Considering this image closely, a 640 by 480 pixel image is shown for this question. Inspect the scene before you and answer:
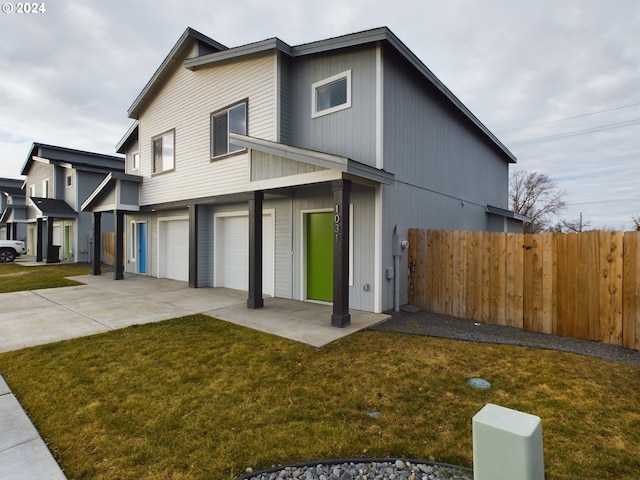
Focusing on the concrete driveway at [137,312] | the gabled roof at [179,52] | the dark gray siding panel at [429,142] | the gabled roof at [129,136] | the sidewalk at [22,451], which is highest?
the gabled roof at [179,52]

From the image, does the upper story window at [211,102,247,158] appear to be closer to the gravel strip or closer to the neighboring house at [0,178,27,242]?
the gravel strip

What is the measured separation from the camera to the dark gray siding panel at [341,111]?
22.7ft

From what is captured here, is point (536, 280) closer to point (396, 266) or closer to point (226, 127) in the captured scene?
point (396, 266)

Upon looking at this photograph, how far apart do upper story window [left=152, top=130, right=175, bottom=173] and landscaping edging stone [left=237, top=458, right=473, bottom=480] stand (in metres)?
11.1

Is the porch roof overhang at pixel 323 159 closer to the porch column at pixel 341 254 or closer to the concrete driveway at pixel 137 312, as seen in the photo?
the porch column at pixel 341 254

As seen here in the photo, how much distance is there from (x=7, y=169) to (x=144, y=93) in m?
29.0

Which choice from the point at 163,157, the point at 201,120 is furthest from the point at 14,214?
the point at 201,120

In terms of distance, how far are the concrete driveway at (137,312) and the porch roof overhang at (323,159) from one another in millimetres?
2818

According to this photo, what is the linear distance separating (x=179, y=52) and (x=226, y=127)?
350 cm

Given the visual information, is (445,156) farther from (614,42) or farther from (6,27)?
(6,27)

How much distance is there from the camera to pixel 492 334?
19.1ft

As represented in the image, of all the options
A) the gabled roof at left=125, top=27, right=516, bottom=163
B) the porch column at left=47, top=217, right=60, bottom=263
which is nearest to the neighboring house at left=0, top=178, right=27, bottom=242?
the porch column at left=47, top=217, right=60, bottom=263

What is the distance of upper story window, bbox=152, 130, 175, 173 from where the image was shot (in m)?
11.5

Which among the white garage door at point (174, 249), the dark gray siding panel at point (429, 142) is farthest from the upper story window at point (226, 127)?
the dark gray siding panel at point (429, 142)
